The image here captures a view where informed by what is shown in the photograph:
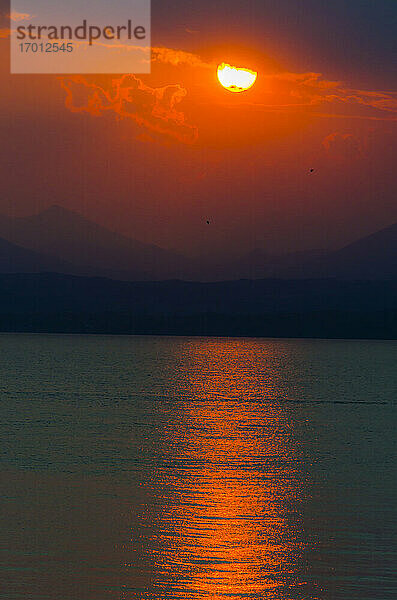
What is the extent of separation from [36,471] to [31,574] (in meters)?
16.9

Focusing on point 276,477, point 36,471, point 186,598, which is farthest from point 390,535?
point 36,471

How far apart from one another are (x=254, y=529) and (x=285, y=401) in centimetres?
7004

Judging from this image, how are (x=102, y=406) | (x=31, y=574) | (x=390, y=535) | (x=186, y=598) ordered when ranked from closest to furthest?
(x=186, y=598), (x=31, y=574), (x=390, y=535), (x=102, y=406)

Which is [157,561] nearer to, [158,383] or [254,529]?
[254,529]

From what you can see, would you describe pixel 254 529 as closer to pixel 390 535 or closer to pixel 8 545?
pixel 390 535

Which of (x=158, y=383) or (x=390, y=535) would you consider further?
(x=158, y=383)

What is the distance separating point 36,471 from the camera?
35.0m

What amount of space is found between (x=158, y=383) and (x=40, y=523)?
103890 millimetres

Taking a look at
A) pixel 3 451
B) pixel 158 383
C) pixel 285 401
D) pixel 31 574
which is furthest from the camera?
pixel 158 383

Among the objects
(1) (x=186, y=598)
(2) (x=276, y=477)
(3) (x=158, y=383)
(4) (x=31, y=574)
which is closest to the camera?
(1) (x=186, y=598)

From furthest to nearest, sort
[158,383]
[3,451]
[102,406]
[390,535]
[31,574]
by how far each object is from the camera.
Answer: [158,383], [102,406], [3,451], [390,535], [31,574]

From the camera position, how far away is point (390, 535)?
22.6 meters

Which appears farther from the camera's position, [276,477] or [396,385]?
[396,385]

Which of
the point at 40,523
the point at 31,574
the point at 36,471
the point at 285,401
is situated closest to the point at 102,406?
the point at 285,401
